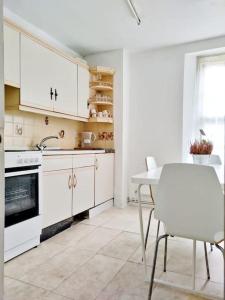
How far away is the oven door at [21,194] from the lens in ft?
6.69

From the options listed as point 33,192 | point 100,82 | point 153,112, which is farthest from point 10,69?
point 153,112

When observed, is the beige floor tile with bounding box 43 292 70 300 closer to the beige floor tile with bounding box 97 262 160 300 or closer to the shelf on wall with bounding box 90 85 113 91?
the beige floor tile with bounding box 97 262 160 300

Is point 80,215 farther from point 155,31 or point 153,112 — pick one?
point 155,31

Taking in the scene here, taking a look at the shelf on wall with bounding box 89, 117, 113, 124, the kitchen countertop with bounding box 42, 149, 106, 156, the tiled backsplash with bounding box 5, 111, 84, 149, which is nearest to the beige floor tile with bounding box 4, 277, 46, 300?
the kitchen countertop with bounding box 42, 149, 106, 156

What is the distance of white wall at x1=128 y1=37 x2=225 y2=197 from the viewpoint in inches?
147

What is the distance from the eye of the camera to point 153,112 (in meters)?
3.92

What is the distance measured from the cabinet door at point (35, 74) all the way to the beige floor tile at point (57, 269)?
1.63 metres

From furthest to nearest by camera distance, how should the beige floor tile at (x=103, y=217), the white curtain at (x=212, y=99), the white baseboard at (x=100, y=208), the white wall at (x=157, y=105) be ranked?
the white wall at (x=157, y=105)
the white curtain at (x=212, y=99)
the white baseboard at (x=100, y=208)
the beige floor tile at (x=103, y=217)

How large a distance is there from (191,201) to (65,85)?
2.57m

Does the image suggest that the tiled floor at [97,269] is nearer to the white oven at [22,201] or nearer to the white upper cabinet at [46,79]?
the white oven at [22,201]

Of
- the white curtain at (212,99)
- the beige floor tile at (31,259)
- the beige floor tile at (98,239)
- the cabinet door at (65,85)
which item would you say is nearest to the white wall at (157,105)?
the white curtain at (212,99)

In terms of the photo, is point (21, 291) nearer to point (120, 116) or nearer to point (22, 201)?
point (22, 201)

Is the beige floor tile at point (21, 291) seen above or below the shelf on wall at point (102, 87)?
below

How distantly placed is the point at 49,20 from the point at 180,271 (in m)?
3.06
